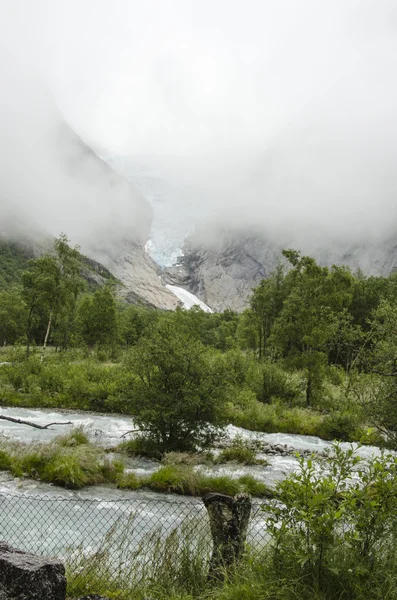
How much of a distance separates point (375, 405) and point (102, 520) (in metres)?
7.37

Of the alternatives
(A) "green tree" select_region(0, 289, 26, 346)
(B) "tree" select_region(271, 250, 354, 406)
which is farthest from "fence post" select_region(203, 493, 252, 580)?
(A) "green tree" select_region(0, 289, 26, 346)

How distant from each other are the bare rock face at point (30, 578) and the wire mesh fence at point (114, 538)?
1.70 m

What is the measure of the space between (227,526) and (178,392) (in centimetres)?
1205

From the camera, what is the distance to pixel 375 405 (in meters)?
11.8

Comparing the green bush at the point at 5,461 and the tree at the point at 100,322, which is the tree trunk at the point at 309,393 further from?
the tree at the point at 100,322

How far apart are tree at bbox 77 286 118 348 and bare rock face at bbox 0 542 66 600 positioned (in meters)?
52.0

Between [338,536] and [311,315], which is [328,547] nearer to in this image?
[338,536]

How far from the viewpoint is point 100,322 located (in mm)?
55781

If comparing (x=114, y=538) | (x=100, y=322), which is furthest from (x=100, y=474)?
(x=100, y=322)

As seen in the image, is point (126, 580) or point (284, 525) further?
point (126, 580)

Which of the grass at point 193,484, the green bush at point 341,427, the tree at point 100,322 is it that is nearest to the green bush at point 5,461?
the grass at point 193,484

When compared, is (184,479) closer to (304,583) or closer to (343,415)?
(304,583)

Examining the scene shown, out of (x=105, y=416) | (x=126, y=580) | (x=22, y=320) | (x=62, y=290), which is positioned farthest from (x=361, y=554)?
(x=22, y=320)

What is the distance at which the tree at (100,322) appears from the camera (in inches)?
2189
